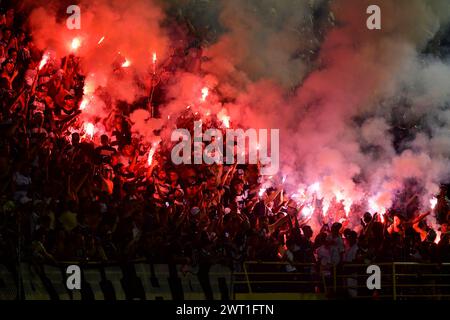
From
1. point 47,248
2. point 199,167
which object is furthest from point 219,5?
point 47,248

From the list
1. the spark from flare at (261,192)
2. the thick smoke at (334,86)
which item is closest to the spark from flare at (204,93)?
the thick smoke at (334,86)

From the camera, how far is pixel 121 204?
30.2 feet

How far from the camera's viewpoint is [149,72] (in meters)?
13.2

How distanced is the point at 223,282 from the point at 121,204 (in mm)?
1390

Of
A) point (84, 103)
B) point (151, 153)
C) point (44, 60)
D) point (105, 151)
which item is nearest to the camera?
point (105, 151)

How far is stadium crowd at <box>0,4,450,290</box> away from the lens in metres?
8.91

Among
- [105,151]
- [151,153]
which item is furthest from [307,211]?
[105,151]

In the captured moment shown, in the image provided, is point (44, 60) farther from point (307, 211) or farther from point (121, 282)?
point (307, 211)

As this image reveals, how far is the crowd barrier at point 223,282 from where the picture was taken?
848 centimetres

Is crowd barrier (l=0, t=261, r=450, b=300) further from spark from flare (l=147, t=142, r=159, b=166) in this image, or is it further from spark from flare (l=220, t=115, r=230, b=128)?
spark from flare (l=220, t=115, r=230, b=128)

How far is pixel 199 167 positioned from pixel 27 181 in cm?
326
